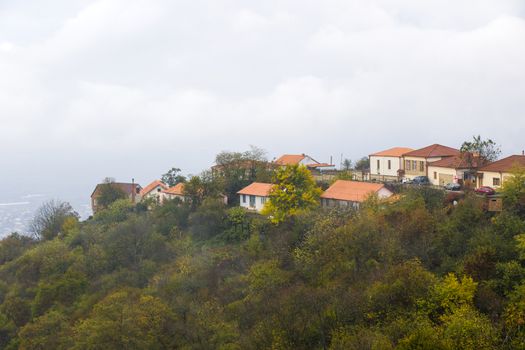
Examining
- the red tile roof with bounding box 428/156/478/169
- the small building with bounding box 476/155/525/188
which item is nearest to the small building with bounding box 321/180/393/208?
the red tile roof with bounding box 428/156/478/169

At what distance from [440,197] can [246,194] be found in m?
19.3

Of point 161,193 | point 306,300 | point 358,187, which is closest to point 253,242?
point 358,187

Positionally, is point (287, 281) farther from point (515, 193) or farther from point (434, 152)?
point (434, 152)

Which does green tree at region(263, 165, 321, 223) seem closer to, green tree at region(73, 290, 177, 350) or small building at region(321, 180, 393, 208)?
small building at region(321, 180, 393, 208)

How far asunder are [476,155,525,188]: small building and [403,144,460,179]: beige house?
21.8 ft

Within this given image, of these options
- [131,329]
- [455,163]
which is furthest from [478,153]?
[131,329]

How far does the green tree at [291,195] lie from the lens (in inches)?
1777

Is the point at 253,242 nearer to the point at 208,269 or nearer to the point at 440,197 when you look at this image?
the point at 208,269

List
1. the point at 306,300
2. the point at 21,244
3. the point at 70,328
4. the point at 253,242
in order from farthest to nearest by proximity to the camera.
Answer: the point at 21,244, the point at 253,242, the point at 70,328, the point at 306,300

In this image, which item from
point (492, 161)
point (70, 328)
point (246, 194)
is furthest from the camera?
point (246, 194)

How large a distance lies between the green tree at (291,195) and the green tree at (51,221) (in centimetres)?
2911

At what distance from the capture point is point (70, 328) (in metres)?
34.2

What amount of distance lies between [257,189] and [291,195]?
7.92 m

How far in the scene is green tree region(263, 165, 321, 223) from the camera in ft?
148
